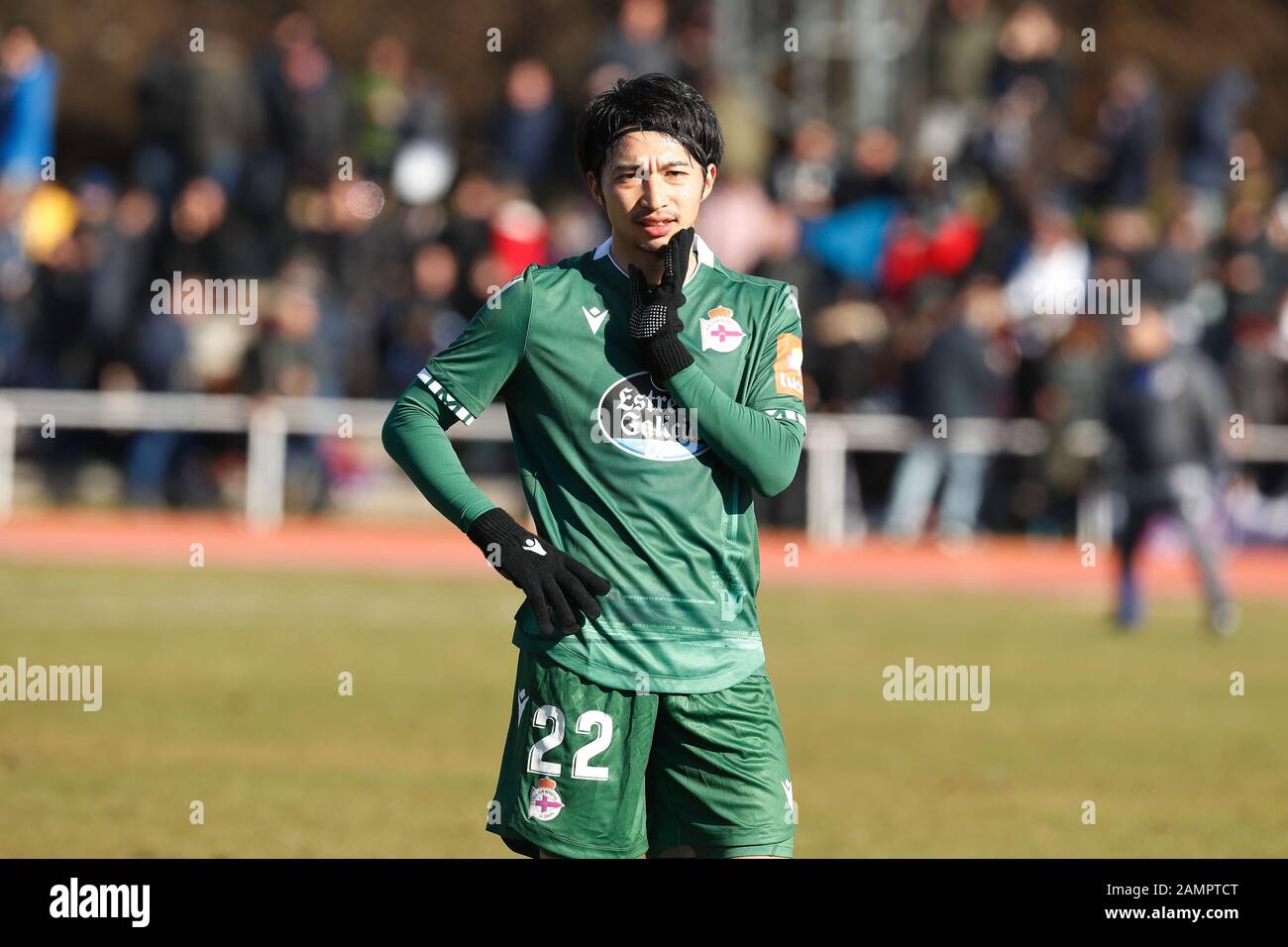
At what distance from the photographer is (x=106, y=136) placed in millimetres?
33344

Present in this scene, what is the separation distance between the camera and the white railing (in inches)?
769

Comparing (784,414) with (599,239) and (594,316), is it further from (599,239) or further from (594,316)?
(599,239)

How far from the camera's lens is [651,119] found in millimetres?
4805

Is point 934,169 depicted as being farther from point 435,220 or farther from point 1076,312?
point 435,220

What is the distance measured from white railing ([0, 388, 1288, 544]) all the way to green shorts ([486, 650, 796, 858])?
14.7 meters

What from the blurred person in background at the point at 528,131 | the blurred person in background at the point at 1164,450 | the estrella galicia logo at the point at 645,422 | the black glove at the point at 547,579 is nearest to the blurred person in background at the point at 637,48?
the blurred person in background at the point at 528,131

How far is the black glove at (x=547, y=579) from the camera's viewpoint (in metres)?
4.71

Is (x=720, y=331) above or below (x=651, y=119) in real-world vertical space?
below

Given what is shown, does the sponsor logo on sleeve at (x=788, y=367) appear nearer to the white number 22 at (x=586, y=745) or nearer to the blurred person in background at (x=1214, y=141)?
the white number 22 at (x=586, y=745)

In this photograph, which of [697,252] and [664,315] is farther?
[697,252]

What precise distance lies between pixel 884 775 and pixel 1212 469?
708cm

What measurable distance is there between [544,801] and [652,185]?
4.57 feet

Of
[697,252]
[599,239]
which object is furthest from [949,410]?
[697,252]
